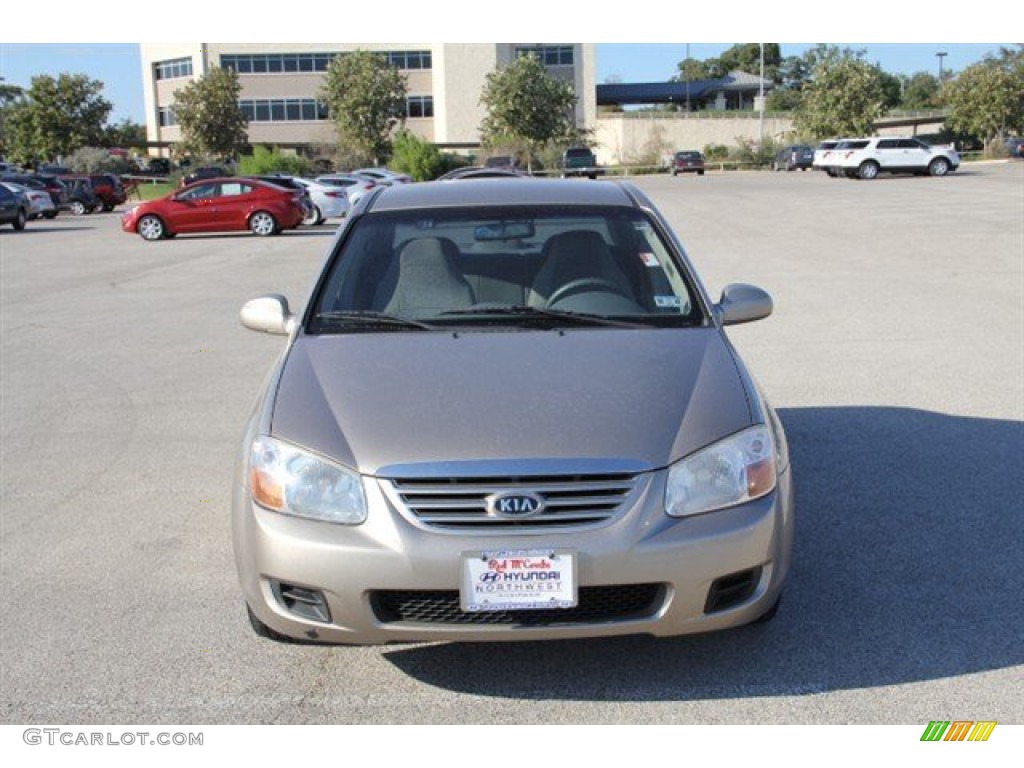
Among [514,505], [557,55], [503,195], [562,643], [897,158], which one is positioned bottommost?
[897,158]

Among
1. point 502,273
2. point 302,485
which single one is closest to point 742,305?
point 502,273

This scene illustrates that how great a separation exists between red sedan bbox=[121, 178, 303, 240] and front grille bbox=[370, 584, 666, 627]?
26.2 metres

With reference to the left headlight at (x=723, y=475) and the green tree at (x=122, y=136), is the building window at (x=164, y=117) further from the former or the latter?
the left headlight at (x=723, y=475)

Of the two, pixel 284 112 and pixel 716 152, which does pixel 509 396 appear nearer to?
pixel 716 152

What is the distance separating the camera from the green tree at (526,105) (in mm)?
75000

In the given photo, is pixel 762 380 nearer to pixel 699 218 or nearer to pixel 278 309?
pixel 278 309

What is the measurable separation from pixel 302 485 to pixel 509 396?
75 centimetres

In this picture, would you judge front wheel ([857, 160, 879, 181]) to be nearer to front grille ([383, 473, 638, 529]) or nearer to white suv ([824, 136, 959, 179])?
white suv ([824, 136, 959, 179])

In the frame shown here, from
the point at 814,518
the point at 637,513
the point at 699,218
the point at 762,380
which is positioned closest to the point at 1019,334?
the point at 762,380

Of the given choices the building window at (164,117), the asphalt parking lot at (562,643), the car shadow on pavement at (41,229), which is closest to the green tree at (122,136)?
the building window at (164,117)

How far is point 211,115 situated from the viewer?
7556 cm

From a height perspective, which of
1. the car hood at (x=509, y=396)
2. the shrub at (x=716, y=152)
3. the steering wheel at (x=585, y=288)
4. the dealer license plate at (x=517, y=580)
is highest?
the steering wheel at (x=585, y=288)

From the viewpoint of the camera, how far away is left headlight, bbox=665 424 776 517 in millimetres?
3760
